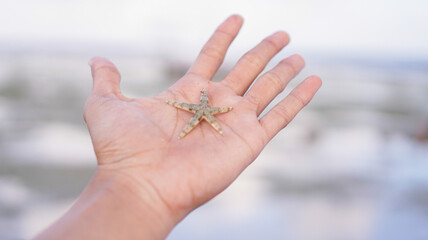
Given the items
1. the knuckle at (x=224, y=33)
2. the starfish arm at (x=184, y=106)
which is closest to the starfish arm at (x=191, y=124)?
the starfish arm at (x=184, y=106)

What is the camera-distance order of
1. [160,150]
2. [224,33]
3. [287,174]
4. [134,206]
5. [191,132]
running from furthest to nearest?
[287,174] < [224,33] < [191,132] < [160,150] < [134,206]

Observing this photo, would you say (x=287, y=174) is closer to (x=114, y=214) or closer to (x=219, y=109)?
(x=219, y=109)

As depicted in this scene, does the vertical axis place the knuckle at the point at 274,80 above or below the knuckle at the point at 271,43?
below

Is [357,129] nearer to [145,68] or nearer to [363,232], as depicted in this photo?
[363,232]

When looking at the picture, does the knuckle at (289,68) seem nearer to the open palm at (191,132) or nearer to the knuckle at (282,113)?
the open palm at (191,132)

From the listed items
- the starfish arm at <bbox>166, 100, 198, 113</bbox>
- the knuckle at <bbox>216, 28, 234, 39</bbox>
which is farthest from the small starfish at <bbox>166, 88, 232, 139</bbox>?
→ the knuckle at <bbox>216, 28, 234, 39</bbox>

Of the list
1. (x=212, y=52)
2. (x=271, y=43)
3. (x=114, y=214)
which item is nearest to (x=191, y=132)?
(x=114, y=214)

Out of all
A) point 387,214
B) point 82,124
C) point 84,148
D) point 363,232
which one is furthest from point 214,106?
point 82,124

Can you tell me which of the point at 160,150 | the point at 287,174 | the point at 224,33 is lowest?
the point at 287,174
